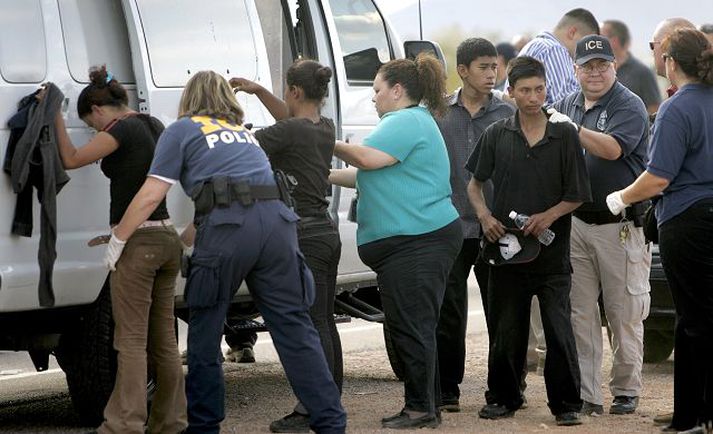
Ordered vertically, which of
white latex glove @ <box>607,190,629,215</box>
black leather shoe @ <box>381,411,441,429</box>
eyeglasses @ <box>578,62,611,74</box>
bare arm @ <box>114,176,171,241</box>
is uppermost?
eyeglasses @ <box>578,62,611,74</box>

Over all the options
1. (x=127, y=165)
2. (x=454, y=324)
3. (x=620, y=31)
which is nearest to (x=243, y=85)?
(x=127, y=165)

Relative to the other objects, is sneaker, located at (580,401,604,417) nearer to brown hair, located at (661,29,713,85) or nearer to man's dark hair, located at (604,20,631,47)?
brown hair, located at (661,29,713,85)

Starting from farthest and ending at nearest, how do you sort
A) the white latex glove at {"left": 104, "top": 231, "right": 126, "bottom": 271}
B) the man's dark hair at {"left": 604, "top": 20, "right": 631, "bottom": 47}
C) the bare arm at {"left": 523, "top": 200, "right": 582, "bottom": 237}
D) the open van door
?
the man's dark hair at {"left": 604, "top": 20, "right": 631, "bottom": 47}, the bare arm at {"left": 523, "top": 200, "right": 582, "bottom": 237}, the open van door, the white latex glove at {"left": 104, "top": 231, "right": 126, "bottom": 271}

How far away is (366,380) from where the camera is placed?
31.4ft

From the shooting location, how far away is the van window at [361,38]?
29.9 feet

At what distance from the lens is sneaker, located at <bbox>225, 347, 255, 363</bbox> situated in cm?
1029

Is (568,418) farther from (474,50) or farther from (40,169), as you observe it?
(40,169)

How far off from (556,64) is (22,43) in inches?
147

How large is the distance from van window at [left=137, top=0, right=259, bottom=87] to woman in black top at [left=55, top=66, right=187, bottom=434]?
21.3 inches

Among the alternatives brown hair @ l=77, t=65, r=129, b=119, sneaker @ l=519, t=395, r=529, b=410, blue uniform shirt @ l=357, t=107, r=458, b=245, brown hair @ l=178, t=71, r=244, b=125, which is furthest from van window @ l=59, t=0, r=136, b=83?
sneaker @ l=519, t=395, r=529, b=410

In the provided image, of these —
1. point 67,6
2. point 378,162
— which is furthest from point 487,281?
point 67,6

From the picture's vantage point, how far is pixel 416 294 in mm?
7516

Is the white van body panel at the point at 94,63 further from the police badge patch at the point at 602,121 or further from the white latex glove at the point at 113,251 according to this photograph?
the police badge patch at the point at 602,121

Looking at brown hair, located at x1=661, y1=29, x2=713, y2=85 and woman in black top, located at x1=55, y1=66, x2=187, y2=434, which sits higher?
brown hair, located at x1=661, y1=29, x2=713, y2=85
